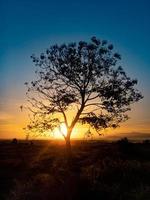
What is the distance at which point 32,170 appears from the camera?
3625cm

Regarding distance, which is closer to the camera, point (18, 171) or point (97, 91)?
point (18, 171)

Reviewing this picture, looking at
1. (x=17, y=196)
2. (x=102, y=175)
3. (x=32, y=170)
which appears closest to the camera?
(x=17, y=196)

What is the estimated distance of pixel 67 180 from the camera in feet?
67.5

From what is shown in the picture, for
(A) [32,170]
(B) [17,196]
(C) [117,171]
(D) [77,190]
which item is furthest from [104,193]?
(A) [32,170]

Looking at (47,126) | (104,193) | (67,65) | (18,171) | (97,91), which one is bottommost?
(104,193)

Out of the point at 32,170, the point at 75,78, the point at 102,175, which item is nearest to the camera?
the point at 102,175

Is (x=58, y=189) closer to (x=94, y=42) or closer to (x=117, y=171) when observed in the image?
(x=117, y=171)

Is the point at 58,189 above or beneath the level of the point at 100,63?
beneath

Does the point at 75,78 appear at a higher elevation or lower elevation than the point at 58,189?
higher

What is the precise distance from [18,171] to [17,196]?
17436 millimetres

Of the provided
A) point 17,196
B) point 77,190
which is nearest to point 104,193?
point 77,190

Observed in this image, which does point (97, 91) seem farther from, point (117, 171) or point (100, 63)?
point (117, 171)

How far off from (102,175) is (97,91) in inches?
644

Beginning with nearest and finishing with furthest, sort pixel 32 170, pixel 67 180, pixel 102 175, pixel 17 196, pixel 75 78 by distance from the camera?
pixel 17 196 < pixel 67 180 < pixel 102 175 < pixel 32 170 < pixel 75 78
